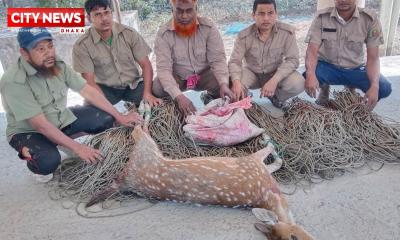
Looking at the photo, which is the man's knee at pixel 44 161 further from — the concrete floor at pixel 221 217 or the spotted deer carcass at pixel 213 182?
the spotted deer carcass at pixel 213 182

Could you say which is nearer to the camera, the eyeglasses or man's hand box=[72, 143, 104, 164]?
man's hand box=[72, 143, 104, 164]

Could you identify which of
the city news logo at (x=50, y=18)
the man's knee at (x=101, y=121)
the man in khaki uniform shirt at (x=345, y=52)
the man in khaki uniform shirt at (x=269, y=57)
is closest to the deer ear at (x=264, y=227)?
the man in khaki uniform shirt at (x=269, y=57)

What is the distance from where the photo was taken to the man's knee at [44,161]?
2645 millimetres

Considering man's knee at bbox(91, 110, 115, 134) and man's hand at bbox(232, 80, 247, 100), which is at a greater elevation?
man's hand at bbox(232, 80, 247, 100)

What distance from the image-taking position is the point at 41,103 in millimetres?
2719

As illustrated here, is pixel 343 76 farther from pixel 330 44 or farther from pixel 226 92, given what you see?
pixel 226 92

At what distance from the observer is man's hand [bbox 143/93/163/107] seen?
3.21 m

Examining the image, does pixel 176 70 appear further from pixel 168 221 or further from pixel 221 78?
pixel 168 221

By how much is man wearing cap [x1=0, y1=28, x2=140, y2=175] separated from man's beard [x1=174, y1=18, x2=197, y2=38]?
37.0 inches

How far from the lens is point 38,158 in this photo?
264 centimetres

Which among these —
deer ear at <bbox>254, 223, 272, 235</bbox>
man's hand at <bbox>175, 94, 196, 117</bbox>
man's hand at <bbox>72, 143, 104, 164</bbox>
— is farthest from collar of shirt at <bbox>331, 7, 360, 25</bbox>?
man's hand at <bbox>72, 143, 104, 164</bbox>

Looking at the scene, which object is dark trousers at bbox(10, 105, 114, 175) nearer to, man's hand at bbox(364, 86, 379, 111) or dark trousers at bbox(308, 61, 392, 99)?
dark trousers at bbox(308, 61, 392, 99)

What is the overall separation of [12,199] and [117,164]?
79 centimetres

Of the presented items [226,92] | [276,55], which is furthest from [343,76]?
[226,92]
